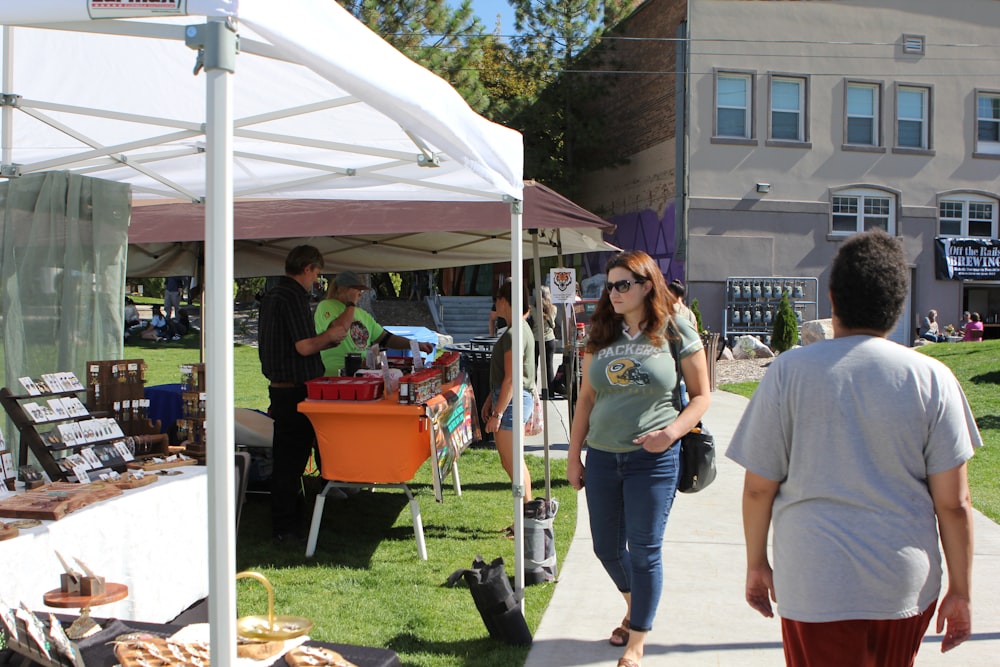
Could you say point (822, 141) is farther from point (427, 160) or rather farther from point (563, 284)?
point (427, 160)

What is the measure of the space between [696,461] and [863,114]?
917 inches

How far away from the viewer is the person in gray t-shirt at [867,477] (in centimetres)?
224

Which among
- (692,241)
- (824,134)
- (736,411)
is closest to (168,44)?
(736,411)

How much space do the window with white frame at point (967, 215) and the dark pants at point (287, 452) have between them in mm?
23640

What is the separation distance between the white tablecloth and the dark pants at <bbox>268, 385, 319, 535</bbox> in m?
1.38

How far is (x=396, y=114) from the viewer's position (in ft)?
9.73

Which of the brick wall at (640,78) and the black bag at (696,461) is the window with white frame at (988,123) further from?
the black bag at (696,461)

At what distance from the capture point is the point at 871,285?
2318 mm

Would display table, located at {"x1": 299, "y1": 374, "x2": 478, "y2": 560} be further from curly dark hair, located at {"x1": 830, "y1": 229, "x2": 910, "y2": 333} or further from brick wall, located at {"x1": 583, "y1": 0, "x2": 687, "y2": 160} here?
brick wall, located at {"x1": 583, "y1": 0, "x2": 687, "y2": 160}

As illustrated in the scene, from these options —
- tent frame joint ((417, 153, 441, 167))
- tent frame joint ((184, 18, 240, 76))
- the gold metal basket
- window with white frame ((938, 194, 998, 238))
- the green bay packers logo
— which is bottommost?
the gold metal basket

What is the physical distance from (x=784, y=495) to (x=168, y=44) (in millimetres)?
3706

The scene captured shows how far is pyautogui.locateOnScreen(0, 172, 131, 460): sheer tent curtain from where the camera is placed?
15.4 ft

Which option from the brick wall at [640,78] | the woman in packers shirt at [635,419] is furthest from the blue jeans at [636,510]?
the brick wall at [640,78]

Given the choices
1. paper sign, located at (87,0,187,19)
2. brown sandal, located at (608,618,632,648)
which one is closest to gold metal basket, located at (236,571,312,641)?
paper sign, located at (87,0,187,19)
